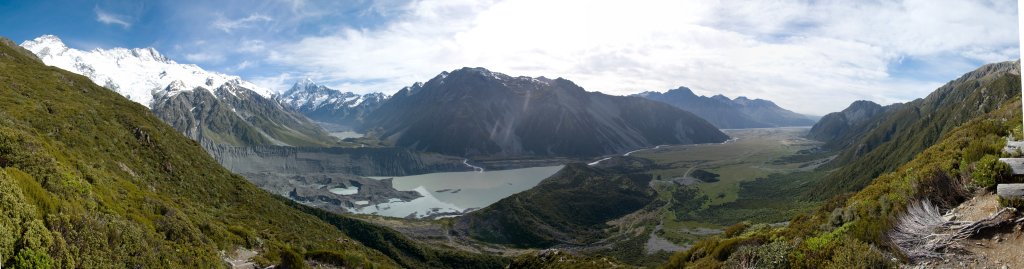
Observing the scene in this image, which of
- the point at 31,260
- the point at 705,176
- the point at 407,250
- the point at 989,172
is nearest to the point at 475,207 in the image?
the point at 407,250

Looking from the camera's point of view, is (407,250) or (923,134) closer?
(407,250)

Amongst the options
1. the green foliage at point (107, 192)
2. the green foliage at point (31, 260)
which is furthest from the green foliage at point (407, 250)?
the green foliage at point (31, 260)

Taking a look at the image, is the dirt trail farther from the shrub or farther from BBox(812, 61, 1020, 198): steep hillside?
BBox(812, 61, 1020, 198): steep hillside

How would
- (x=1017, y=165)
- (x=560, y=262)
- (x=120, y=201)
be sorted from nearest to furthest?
(x=1017, y=165) < (x=120, y=201) < (x=560, y=262)

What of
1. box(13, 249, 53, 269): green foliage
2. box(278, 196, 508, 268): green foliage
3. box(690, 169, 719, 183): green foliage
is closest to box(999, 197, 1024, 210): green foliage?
box(13, 249, 53, 269): green foliage

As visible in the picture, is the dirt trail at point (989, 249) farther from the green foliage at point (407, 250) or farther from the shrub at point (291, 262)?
the green foliage at point (407, 250)

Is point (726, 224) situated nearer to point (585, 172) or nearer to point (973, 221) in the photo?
point (585, 172)

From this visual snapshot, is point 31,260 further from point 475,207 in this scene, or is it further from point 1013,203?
point 475,207
